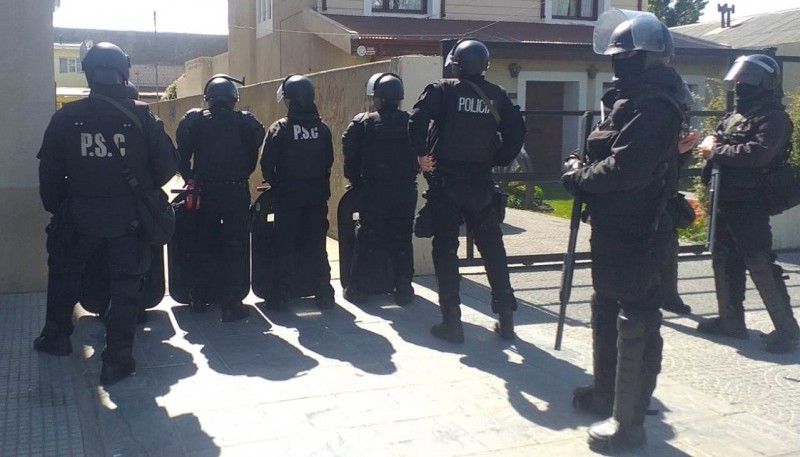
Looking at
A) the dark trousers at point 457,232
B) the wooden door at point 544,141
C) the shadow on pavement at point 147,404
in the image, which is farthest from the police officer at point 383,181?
the wooden door at point 544,141

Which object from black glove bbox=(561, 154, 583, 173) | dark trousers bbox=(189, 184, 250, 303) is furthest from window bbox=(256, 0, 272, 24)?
black glove bbox=(561, 154, 583, 173)

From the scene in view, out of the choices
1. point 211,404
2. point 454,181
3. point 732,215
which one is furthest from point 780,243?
point 211,404

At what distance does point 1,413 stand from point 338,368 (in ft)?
6.55

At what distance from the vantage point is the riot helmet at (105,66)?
16.9 feet

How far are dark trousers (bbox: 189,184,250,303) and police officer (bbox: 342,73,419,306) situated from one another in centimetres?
99

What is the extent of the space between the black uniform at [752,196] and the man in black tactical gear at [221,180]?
3542 millimetres

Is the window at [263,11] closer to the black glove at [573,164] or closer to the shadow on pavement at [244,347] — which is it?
the shadow on pavement at [244,347]

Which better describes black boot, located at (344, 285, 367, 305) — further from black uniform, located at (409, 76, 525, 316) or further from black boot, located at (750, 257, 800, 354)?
black boot, located at (750, 257, 800, 354)

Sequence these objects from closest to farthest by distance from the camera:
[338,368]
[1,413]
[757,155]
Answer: [1,413], [338,368], [757,155]

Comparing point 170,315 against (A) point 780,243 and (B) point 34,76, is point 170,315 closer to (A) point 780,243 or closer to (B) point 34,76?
(B) point 34,76

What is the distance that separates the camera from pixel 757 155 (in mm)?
5906

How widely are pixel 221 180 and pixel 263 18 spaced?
1657cm

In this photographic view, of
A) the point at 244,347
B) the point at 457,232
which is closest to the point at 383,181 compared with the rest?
the point at 457,232

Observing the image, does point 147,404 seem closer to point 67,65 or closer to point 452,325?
point 452,325
